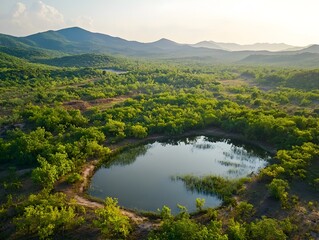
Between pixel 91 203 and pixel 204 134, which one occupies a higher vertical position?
pixel 91 203

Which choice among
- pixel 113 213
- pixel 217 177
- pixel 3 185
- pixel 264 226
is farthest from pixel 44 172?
pixel 264 226

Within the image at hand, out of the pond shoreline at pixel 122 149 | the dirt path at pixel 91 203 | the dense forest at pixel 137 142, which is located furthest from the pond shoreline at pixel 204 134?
the dirt path at pixel 91 203

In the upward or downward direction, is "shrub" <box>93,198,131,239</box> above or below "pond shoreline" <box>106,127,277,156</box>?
above

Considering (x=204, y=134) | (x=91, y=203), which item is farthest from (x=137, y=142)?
(x=91, y=203)

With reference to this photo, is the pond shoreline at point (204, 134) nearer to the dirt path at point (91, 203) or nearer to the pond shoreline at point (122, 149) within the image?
the pond shoreline at point (122, 149)

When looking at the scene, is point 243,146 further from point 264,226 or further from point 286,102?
point 286,102

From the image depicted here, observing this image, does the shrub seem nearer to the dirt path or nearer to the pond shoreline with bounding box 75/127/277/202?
the dirt path

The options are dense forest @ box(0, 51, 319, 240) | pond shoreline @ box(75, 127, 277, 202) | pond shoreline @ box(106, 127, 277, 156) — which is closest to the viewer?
dense forest @ box(0, 51, 319, 240)

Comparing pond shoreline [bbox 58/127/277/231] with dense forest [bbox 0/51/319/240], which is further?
pond shoreline [bbox 58/127/277/231]

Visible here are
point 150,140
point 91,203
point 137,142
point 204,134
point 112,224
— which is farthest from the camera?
point 204,134

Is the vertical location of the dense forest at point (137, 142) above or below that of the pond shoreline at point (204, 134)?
above

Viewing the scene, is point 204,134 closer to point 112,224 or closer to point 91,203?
point 91,203

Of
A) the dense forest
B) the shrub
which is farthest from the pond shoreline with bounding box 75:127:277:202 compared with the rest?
the shrub
